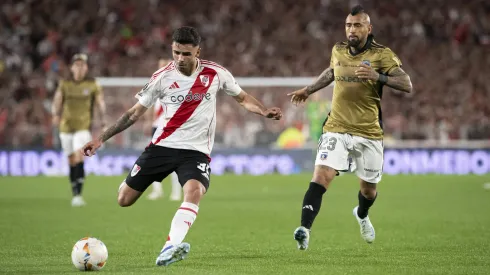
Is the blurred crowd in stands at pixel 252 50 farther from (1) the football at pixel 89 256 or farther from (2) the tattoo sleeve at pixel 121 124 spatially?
(1) the football at pixel 89 256

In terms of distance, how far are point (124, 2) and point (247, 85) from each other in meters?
8.22

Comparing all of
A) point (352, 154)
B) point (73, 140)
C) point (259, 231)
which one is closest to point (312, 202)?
point (352, 154)

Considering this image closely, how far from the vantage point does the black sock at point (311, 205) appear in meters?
9.42

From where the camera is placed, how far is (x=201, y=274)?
805 cm

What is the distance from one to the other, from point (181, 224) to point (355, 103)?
266cm

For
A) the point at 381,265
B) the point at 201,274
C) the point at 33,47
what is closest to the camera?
the point at 201,274

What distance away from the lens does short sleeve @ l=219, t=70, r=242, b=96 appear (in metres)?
9.35

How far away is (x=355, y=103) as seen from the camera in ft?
33.3

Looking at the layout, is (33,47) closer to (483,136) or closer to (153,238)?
(483,136)

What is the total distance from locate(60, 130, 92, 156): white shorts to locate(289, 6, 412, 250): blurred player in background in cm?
750

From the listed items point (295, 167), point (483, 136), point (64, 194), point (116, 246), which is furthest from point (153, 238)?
point (483, 136)

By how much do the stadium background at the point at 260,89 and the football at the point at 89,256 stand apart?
21.1 ft

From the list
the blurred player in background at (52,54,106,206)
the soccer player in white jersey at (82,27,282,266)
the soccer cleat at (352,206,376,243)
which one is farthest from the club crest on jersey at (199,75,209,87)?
the blurred player in background at (52,54,106,206)

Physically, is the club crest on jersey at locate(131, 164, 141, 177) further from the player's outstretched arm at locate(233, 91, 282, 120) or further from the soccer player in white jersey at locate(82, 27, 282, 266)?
the player's outstretched arm at locate(233, 91, 282, 120)
